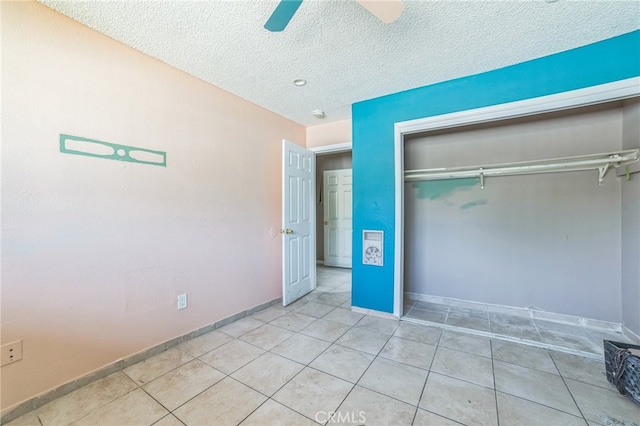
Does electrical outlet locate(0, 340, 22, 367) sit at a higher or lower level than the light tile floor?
higher

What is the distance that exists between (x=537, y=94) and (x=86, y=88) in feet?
11.7

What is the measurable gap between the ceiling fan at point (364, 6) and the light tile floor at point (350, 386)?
7.17 feet

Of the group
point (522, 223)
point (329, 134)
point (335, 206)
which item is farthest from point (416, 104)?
point (335, 206)

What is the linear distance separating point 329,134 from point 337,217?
2049mm

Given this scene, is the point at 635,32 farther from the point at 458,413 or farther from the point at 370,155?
the point at 458,413

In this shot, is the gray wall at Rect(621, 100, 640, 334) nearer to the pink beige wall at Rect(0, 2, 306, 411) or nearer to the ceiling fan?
the ceiling fan

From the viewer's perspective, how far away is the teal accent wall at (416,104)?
6.71ft

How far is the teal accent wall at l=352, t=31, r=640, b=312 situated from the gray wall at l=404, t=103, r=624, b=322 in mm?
702

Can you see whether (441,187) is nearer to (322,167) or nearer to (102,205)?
(322,167)

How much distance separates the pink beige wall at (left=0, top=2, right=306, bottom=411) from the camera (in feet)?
5.18

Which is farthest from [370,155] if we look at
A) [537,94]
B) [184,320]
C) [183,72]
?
[184,320]

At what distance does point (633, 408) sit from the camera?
1562mm

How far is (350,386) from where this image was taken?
1794 mm

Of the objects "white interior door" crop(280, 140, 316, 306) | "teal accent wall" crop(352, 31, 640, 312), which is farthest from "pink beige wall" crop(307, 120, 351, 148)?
"teal accent wall" crop(352, 31, 640, 312)
